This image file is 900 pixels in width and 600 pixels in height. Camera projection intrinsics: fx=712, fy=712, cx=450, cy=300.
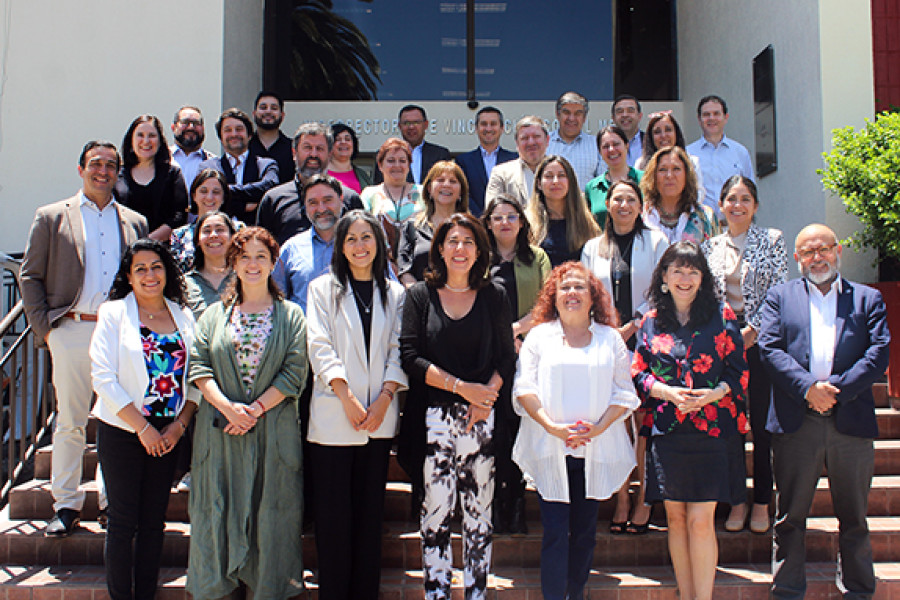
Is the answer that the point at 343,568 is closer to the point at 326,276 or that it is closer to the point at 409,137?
the point at 326,276

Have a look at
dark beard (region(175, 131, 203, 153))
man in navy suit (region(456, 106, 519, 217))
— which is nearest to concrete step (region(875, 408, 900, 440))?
man in navy suit (region(456, 106, 519, 217))

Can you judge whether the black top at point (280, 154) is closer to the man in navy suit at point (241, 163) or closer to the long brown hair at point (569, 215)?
the man in navy suit at point (241, 163)

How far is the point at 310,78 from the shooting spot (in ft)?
32.9

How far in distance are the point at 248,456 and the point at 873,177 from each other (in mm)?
4916

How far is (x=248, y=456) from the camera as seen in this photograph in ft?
12.4

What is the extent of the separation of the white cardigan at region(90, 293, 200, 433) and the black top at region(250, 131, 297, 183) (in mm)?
2666

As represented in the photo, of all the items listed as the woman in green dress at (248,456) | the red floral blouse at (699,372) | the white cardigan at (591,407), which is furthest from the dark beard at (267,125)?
the red floral blouse at (699,372)

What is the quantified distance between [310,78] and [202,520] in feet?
25.0

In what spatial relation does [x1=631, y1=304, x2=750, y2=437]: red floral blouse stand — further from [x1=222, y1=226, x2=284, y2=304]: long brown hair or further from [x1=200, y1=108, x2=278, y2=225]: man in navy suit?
[x1=200, y1=108, x2=278, y2=225]: man in navy suit

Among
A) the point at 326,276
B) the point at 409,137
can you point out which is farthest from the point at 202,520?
the point at 409,137

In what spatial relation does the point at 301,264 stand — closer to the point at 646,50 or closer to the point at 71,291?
the point at 71,291

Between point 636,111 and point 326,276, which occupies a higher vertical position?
point 636,111

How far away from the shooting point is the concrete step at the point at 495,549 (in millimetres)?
4383

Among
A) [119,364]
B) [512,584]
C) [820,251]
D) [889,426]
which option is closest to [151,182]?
[119,364]
